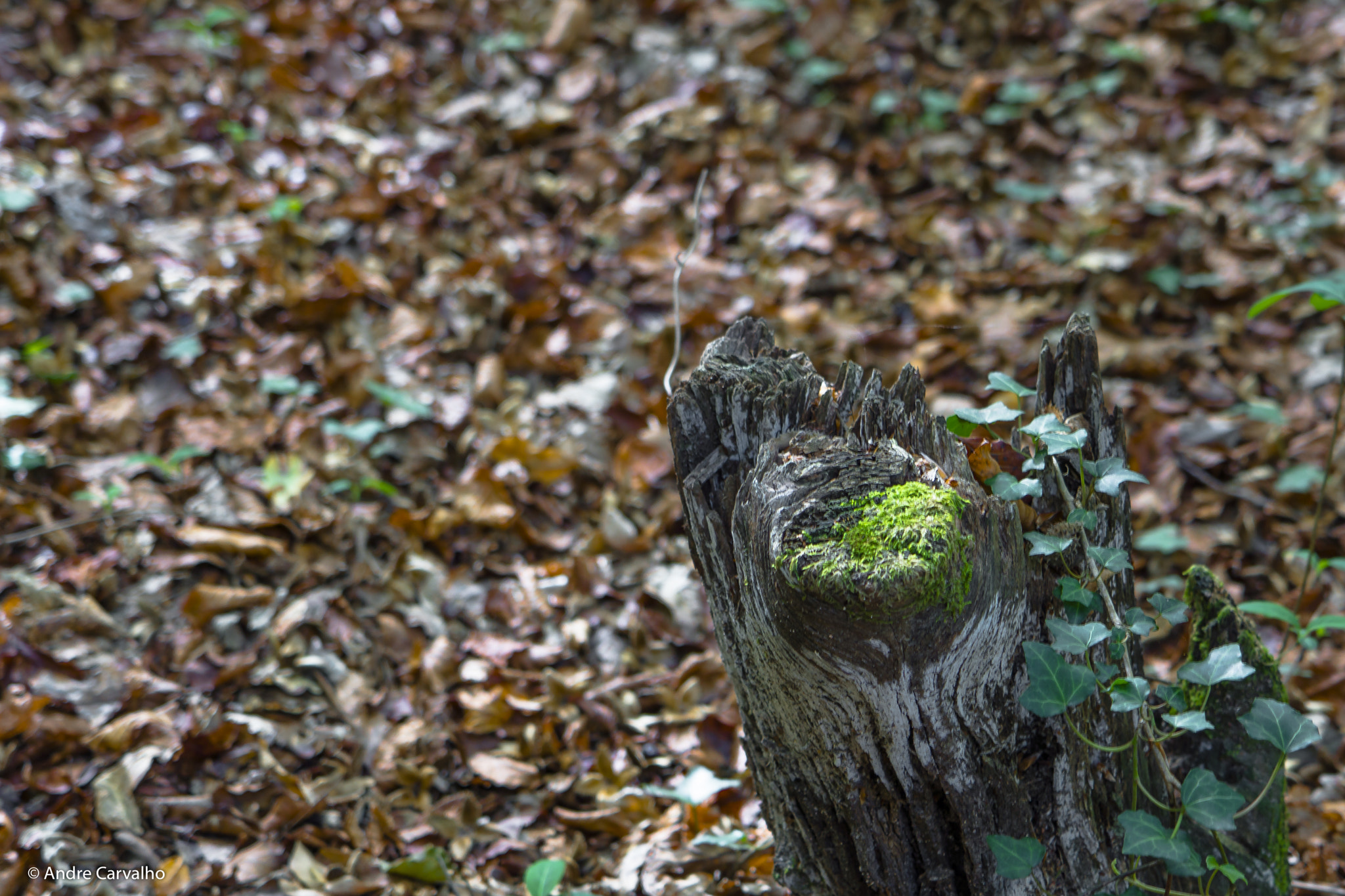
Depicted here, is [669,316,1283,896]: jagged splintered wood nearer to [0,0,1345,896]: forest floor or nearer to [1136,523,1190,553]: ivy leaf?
[0,0,1345,896]: forest floor

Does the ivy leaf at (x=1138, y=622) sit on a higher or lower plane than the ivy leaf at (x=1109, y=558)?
lower

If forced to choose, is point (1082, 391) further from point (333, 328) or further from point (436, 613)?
point (333, 328)

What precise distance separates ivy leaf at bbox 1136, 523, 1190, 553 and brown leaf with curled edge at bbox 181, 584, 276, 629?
2.61 meters

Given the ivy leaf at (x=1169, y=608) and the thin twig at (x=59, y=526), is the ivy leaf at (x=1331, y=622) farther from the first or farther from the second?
the thin twig at (x=59, y=526)

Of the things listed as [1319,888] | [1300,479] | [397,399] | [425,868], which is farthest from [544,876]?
[1300,479]

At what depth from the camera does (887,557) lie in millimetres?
1042

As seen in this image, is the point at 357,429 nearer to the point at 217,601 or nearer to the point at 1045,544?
the point at 217,601

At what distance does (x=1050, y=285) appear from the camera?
3625 millimetres

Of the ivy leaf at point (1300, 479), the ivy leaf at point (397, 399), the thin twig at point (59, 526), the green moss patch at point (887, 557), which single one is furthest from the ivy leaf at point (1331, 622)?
the thin twig at point (59, 526)

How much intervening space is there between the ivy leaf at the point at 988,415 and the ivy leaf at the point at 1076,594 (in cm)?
25

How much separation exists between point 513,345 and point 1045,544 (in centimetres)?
254

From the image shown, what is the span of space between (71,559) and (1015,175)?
13.3ft

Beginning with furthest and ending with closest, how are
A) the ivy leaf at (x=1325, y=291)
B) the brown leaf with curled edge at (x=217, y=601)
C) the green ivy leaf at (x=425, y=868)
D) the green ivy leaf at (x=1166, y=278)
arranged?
the green ivy leaf at (x=1166, y=278) → the brown leaf with curled edge at (x=217, y=601) → the green ivy leaf at (x=425, y=868) → the ivy leaf at (x=1325, y=291)

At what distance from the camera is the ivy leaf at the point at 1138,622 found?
49.7 inches
